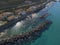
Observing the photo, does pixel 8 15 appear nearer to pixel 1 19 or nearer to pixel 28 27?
pixel 1 19

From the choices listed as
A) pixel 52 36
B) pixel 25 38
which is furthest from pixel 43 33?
pixel 25 38

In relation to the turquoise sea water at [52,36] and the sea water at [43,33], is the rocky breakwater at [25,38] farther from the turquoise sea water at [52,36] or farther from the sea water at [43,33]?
the turquoise sea water at [52,36]

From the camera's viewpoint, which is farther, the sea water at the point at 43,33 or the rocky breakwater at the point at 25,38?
the sea water at the point at 43,33

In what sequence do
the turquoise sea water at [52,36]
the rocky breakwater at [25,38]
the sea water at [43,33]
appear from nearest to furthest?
the rocky breakwater at [25,38] → the turquoise sea water at [52,36] → the sea water at [43,33]

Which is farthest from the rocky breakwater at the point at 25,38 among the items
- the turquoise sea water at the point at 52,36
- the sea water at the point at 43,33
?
the turquoise sea water at the point at 52,36

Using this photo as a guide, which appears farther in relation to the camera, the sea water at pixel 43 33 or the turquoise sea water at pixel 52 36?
the sea water at pixel 43 33

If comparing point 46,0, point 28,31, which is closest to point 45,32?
point 28,31

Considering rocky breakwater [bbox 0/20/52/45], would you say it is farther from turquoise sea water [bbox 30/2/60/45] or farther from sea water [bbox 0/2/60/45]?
turquoise sea water [bbox 30/2/60/45]

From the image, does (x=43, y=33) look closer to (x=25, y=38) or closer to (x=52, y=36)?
(x=52, y=36)

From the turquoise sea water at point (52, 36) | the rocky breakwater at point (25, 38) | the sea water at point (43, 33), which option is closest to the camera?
the rocky breakwater at point (25, 38)

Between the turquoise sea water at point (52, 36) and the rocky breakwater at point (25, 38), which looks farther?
the turquoise sea water at point (52, 36)

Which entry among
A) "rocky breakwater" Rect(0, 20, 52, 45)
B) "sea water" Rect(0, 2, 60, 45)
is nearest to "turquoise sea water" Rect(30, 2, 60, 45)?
"sea water" Rect(0, 2, 60, 45)
